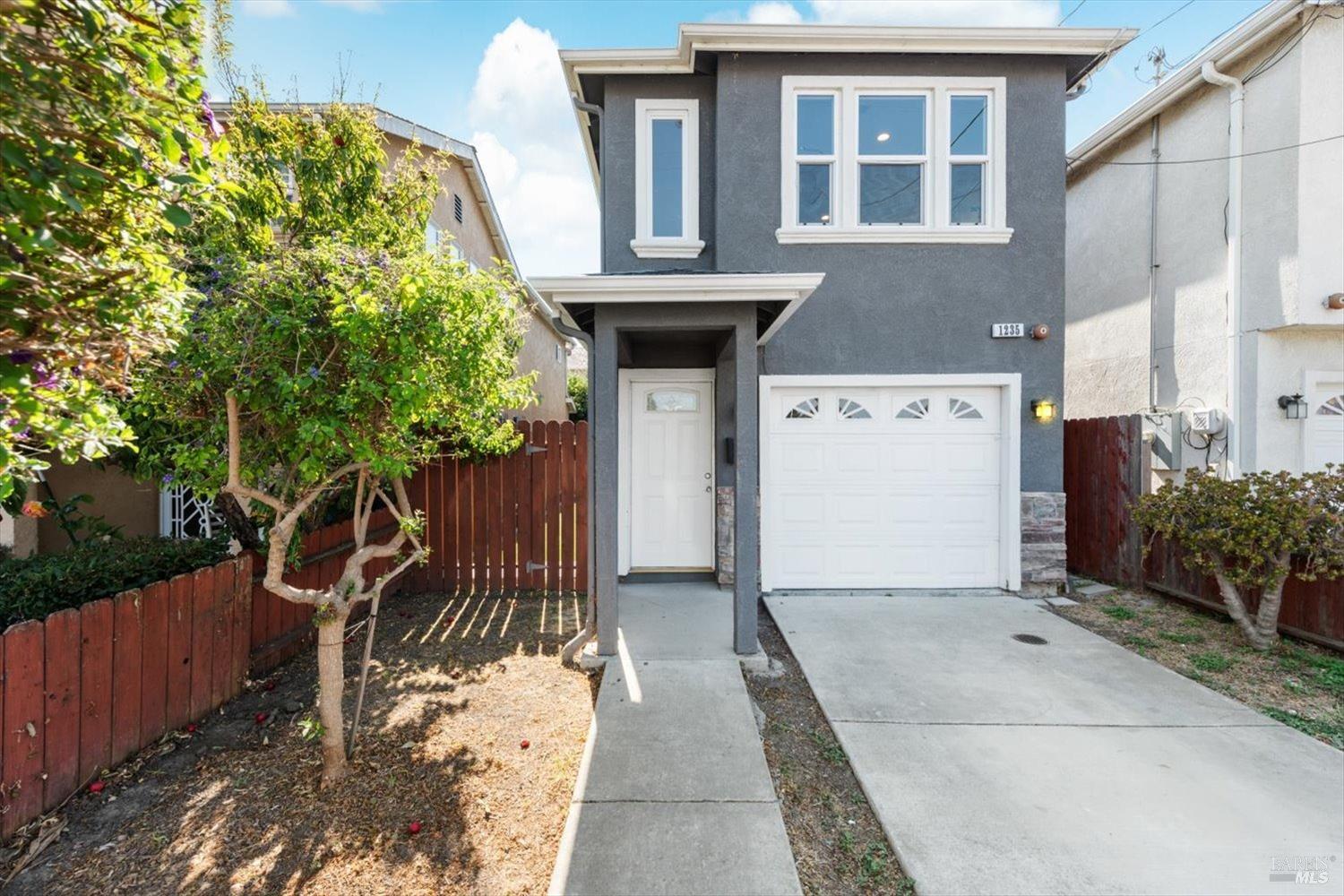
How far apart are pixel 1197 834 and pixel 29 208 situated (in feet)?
15.5

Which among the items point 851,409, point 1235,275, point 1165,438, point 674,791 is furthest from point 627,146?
point 1165,438

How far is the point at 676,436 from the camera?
6.13m

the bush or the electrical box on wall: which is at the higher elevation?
the electrical box on wall

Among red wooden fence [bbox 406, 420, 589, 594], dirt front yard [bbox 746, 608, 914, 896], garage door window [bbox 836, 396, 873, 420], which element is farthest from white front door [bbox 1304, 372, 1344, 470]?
red wooden fence [bbox 406, 420, 589, 594]

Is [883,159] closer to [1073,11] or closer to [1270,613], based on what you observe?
[1073,11]

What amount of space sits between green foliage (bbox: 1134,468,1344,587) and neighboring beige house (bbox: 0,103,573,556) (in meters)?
5.79

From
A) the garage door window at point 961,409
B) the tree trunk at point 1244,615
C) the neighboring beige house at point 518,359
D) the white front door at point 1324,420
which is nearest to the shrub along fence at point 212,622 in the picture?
the neighboring beige house at point 518,359

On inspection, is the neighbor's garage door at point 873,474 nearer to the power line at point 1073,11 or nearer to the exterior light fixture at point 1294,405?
the exterior light fixture at point 1294,405

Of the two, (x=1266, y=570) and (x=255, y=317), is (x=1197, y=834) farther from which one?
(x=255, y=317)

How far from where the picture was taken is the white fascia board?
213 inches

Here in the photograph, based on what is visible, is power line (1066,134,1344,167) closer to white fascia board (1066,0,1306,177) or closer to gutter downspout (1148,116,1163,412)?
gutter downspout (1148,116,1163,412)

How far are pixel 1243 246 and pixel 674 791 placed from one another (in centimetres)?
811

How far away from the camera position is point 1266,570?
4.38 meters

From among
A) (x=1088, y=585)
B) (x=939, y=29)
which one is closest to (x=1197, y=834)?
(x=1088, y=585)
